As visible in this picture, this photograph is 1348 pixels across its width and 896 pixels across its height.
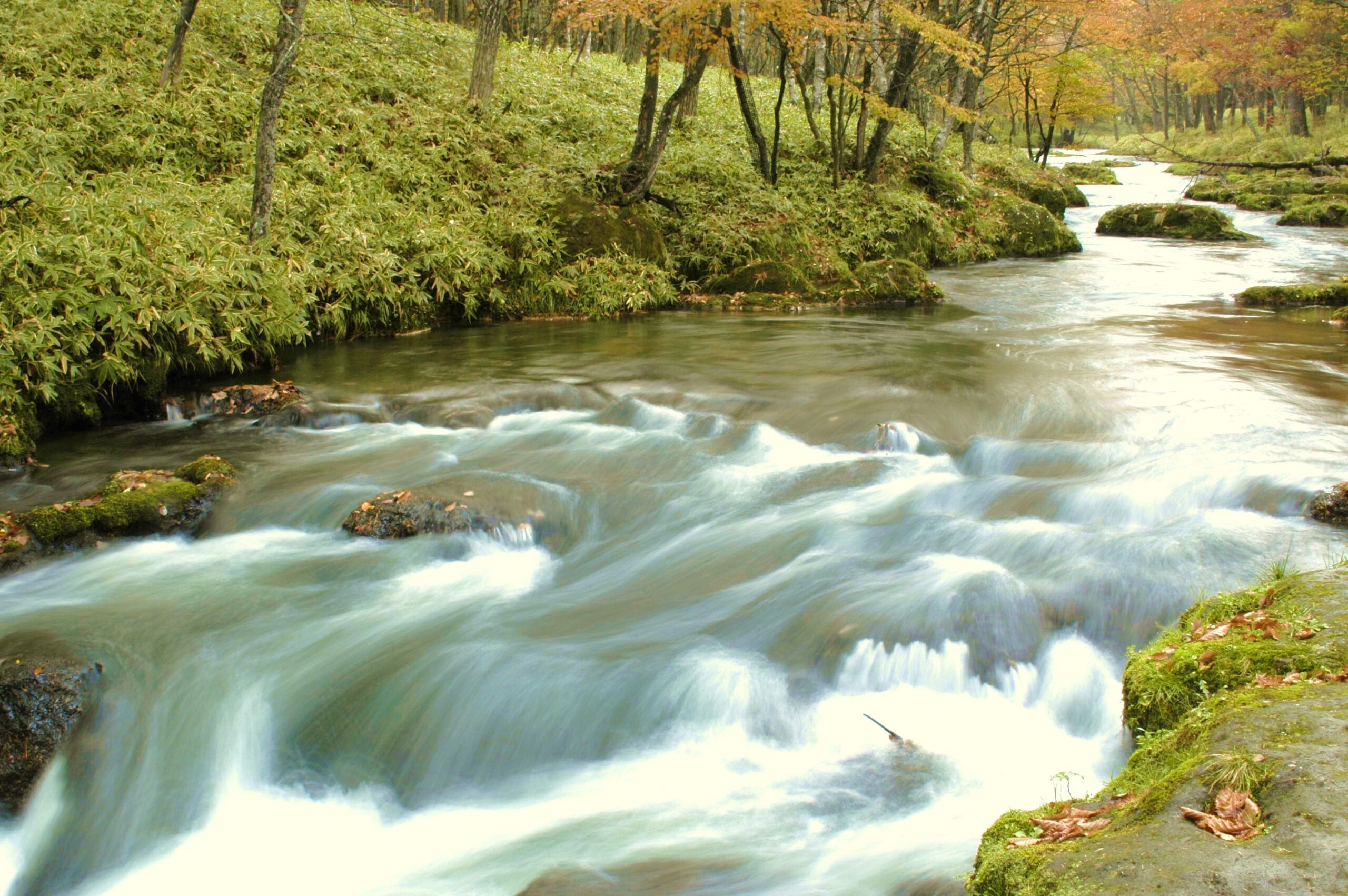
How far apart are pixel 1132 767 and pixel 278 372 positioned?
9.21 meters

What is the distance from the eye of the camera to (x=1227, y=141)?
47250mm

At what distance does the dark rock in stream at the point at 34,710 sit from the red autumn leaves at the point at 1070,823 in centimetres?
390

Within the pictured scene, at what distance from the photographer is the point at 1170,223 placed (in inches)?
942

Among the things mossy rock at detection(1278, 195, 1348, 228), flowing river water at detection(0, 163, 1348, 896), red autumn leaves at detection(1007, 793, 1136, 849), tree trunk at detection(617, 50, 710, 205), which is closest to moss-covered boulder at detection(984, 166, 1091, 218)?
mossy rock at detection(1278, 195, 1348, 228)

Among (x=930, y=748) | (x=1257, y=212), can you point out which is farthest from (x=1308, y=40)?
(x=930, y=748)

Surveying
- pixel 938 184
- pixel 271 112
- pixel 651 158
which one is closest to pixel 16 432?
pixel 271 112

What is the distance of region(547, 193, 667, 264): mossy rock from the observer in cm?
1435

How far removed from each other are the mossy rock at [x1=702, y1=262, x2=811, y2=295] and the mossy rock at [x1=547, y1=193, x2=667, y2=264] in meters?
0.99

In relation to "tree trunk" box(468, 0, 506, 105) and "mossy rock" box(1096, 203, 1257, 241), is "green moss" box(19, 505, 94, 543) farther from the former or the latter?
"mossy rock" box(1096, 203, 1257, 241)

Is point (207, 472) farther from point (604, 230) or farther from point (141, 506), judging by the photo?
point (604, 230)

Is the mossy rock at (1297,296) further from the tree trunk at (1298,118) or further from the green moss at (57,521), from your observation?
the tree trunk at (1298,118)

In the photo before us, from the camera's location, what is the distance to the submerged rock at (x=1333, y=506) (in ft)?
19.3

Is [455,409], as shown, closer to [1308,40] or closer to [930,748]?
[930,748]

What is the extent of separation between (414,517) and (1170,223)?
23.6m
